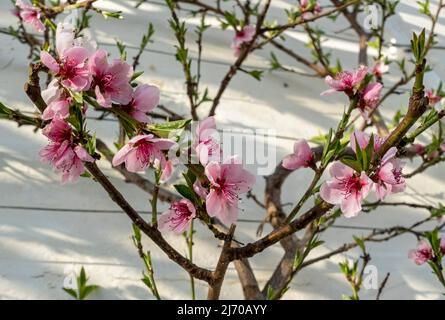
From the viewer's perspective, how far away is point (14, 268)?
Result: 128 centimetres

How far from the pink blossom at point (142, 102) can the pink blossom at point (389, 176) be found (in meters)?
0.28

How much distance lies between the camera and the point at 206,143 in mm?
655

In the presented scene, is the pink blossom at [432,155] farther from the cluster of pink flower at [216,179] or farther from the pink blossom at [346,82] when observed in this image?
the cluster of pink flower at [216,179]

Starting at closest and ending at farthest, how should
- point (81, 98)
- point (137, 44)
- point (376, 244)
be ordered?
point (81, 98) → point (376, 244) → point (137, 44)

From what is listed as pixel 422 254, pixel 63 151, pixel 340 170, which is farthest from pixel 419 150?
pixel 63 151

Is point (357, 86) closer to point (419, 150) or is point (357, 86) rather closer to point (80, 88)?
point (80, 88)

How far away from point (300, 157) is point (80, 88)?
1.17 feet

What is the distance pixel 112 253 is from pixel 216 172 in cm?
84

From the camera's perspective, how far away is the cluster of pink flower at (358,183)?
611 millimetres

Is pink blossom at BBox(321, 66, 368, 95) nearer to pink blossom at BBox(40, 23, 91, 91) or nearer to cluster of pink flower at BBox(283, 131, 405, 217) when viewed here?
cluster of pink flower at BBox(283, 131, 405, 217)
